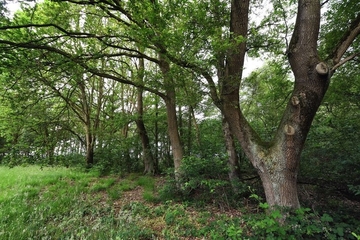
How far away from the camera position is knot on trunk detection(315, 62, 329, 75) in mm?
2885

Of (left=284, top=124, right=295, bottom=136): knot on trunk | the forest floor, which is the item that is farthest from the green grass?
(left=284, top=124, right=295, bottom=136): knot on trunk

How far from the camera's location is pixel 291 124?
3186 millimetres

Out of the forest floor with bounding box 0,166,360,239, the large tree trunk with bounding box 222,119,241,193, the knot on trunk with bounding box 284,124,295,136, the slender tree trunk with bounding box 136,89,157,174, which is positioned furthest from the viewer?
the slender tree trunk with bounding box 136,89,157,174

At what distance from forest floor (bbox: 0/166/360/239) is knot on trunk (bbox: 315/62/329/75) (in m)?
2.28

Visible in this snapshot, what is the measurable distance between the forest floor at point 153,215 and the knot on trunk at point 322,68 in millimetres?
2285

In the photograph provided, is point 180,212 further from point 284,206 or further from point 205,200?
point 284,206

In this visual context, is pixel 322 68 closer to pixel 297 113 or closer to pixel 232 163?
pixel 297 113

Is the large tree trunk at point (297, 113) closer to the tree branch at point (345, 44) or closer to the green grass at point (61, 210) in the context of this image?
the tree branch at point (345, 44)

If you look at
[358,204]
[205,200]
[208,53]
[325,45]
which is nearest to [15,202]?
[205,200]

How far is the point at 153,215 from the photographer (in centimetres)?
423

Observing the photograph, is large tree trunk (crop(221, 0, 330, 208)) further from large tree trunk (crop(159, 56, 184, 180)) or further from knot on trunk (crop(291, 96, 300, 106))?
large tree trunk (crop(159, 56, 184, 180))

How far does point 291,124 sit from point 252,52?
3.00 metres

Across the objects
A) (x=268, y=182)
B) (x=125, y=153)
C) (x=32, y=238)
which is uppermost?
(x=125, y=153)

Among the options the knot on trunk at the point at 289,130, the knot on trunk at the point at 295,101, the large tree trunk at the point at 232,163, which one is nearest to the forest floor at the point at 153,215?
the large tree trunk at the point at 232,163
